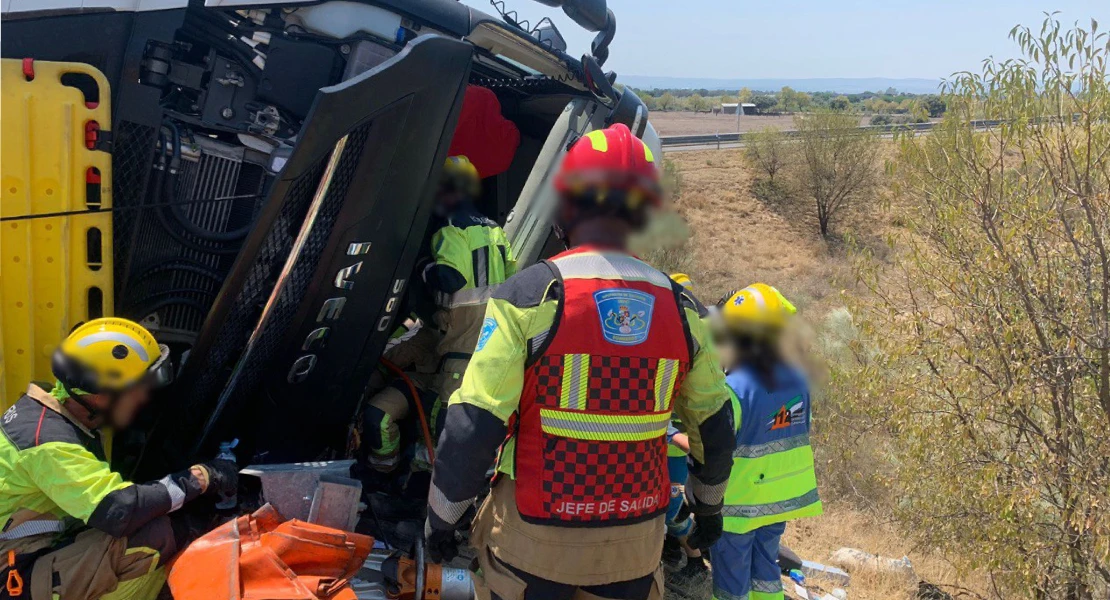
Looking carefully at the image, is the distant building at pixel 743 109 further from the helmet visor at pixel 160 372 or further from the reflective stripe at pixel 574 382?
the reflective stripe at pixel 574 382

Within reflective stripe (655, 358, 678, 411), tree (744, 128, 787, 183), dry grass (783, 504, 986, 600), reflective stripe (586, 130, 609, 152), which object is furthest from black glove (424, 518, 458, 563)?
tree (744, 128, 787, 183)

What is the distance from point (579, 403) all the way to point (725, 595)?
1.76 m

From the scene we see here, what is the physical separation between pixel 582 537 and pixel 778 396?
4.67 feet

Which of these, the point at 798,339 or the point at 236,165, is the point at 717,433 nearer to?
the point at 798,339

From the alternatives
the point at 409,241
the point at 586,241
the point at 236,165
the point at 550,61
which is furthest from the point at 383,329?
the point at 550,61

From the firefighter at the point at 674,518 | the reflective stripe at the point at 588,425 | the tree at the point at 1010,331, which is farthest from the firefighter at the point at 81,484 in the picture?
the tree at the point at 1010,331

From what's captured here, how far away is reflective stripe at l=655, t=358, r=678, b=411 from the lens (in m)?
2.13

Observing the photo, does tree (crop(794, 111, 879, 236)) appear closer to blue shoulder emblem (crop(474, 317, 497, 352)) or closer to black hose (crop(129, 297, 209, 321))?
black hose (crop(129, 297, 209, 321))

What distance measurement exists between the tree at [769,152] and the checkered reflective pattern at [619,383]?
24.2 metres

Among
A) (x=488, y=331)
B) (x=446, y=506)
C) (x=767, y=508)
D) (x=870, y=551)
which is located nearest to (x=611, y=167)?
(x=488, y=331)

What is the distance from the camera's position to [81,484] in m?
2.57

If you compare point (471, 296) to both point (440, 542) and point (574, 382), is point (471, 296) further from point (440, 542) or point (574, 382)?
point (574, 382)

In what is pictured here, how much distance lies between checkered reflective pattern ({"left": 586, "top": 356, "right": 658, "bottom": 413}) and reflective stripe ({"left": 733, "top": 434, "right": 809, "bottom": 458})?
4.25ft

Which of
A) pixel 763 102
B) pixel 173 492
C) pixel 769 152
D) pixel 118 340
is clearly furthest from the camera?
pixel 763 102
